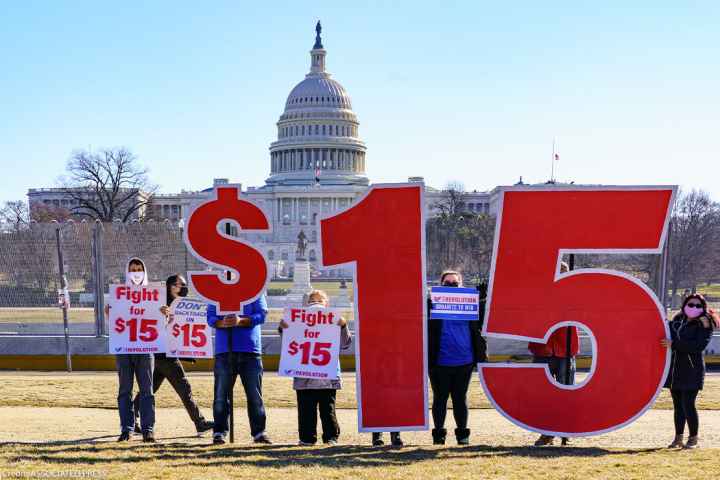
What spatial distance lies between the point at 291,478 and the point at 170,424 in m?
4.26

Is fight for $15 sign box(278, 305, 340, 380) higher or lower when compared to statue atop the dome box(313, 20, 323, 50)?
lower

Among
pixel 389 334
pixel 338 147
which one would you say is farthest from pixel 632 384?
pixel 338 147

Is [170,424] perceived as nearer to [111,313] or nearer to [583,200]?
[111,313]

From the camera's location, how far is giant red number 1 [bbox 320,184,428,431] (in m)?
9.22

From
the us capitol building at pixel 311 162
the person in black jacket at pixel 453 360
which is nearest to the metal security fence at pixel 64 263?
the person in black jacket at pixel 453 360

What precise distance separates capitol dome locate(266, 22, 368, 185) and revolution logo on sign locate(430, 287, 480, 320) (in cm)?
11564

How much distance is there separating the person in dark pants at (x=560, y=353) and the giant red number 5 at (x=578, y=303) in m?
0.65

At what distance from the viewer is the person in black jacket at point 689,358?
356 inches

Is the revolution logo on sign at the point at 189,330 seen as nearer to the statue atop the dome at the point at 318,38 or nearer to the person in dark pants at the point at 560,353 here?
the person in dark pants at the point at 560,353

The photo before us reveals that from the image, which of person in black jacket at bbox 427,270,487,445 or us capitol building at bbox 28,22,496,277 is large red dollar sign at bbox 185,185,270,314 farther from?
us capitol building at bbox 28,22,496,277

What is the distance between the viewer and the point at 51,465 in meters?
7.64

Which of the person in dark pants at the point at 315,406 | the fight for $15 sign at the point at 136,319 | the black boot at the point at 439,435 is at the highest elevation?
the fight for $15 sign at the point at 136,319

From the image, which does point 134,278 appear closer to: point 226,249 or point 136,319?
point 136,319

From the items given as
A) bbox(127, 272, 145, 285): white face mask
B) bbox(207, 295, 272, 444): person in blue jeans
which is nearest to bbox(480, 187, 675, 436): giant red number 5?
bbox(207, 295, 272, 444): person in blue jeans
